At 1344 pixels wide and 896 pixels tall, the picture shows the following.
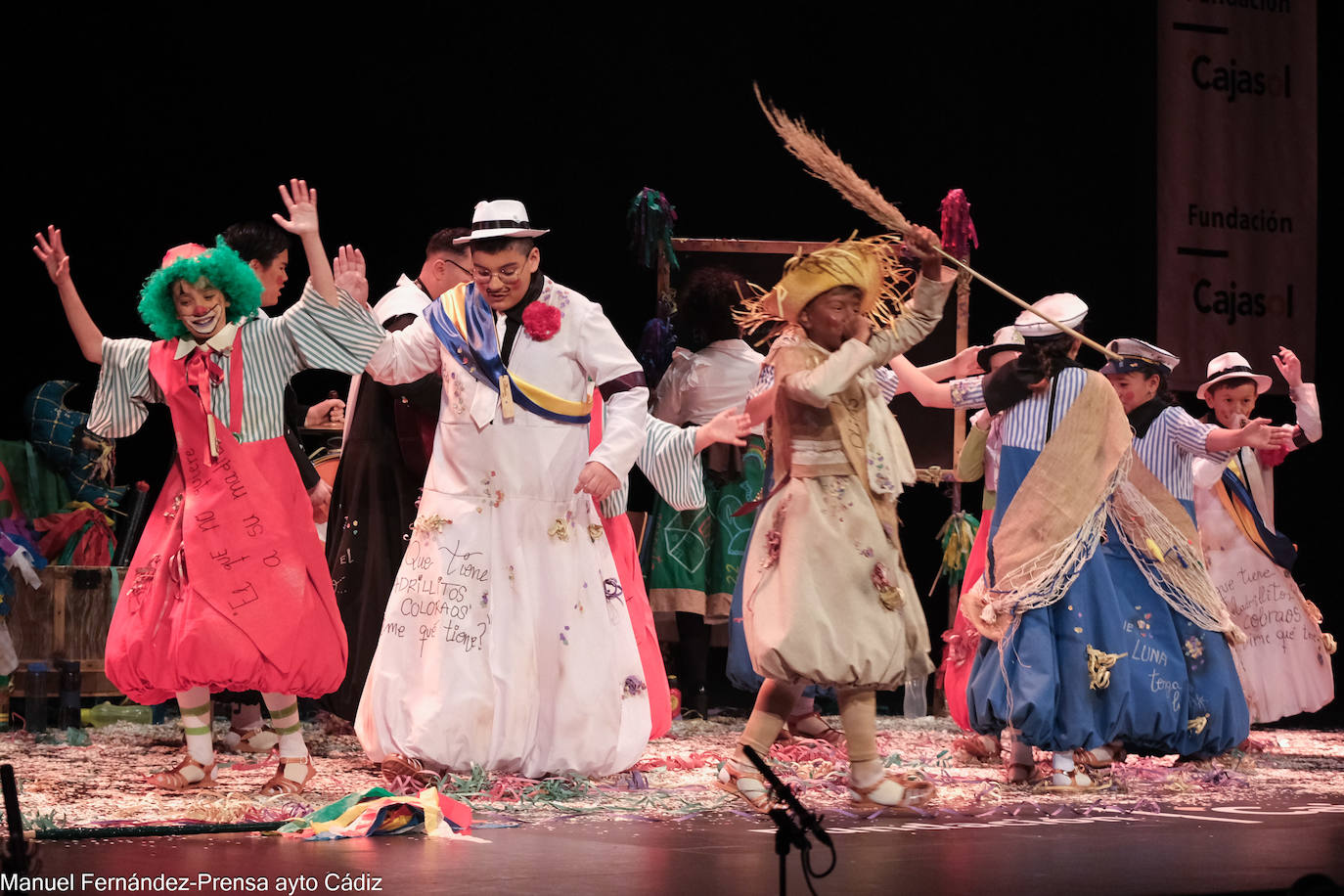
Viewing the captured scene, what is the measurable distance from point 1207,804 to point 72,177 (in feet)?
13.9

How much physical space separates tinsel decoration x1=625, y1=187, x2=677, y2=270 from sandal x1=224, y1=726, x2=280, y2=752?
84.3 inches

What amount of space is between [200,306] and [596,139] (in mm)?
2696

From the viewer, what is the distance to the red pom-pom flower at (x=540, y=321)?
4.17 metres

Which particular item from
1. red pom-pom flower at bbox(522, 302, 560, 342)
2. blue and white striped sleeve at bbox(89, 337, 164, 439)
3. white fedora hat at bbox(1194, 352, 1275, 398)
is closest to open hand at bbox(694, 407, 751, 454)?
red pom-pom flower at bbox(522, 302, 560, 342)

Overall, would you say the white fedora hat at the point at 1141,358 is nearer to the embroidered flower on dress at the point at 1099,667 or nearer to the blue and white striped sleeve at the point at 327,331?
the embroidered flower on dress at the point at 1099,667

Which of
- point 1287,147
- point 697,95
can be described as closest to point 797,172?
point 697,95

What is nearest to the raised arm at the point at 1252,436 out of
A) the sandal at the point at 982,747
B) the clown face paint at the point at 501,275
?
the sandal at the point at 982,747

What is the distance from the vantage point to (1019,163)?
7.11m

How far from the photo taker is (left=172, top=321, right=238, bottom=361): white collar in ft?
13.3

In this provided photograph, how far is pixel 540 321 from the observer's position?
4172 millimetres

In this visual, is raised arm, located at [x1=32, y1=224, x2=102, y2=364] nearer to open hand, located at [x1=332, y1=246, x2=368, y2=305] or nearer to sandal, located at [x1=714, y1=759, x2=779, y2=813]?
open hand, located at [x1=332, y1=246, x2=368, y2=305]

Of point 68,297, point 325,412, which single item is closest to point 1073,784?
point 325,412

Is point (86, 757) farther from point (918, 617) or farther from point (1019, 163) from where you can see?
point (1019, 163)

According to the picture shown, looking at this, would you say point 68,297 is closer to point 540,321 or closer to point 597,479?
point 540,321
